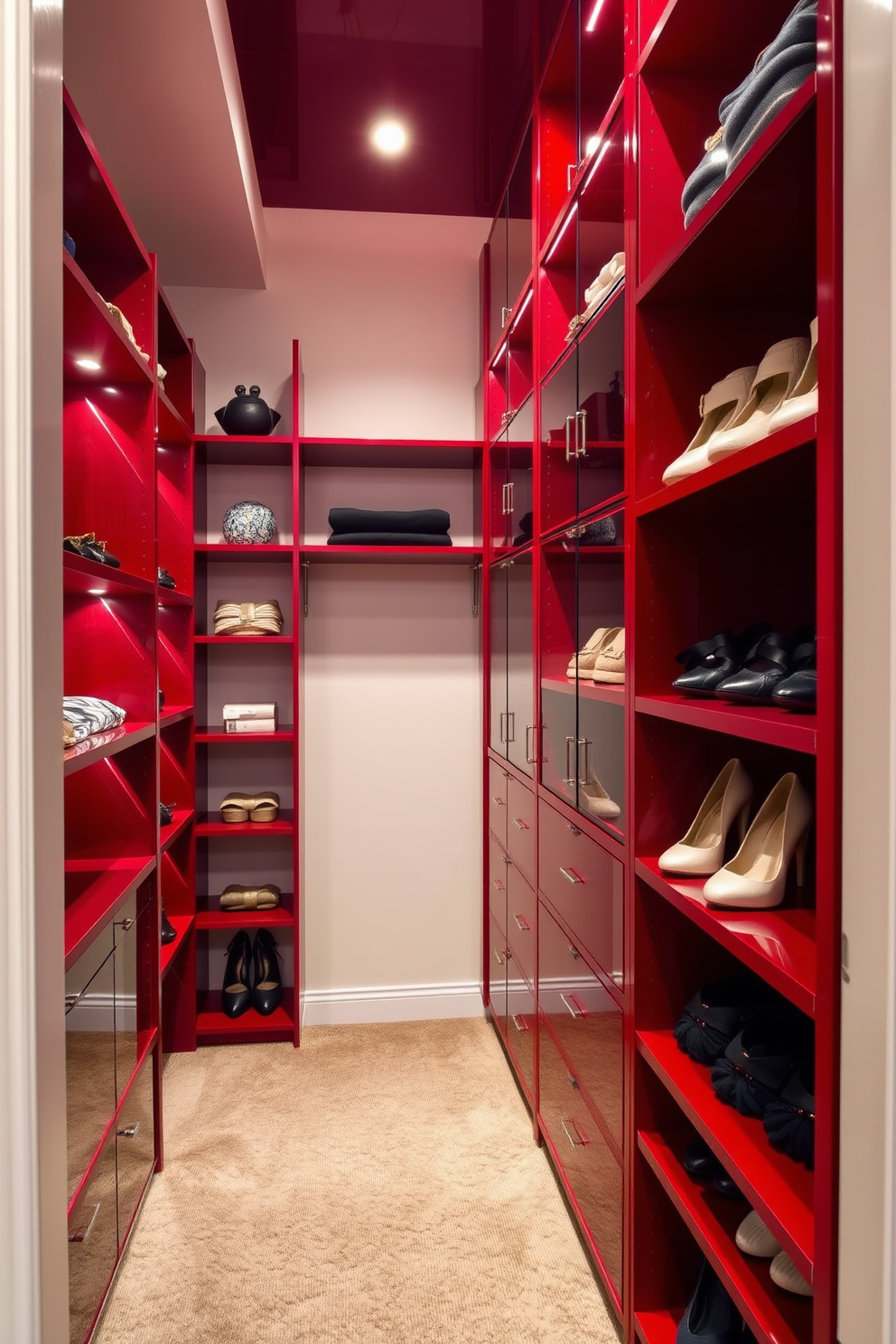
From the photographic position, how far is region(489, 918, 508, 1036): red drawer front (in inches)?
111

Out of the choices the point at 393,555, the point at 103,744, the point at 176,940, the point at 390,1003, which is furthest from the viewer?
the point at 390,1003

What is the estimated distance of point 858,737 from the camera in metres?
0.78

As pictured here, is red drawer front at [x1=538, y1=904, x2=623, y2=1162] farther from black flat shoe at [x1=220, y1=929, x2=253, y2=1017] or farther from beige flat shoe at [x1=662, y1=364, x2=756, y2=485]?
black flat shoe at [x1=220, y1=929, x2=253, y2=1017]

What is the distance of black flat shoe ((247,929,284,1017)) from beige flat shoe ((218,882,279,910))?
19cm

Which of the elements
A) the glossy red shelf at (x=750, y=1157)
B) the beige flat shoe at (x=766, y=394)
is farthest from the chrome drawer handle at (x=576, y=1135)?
the beige flat shoe at (x=766, y=394)

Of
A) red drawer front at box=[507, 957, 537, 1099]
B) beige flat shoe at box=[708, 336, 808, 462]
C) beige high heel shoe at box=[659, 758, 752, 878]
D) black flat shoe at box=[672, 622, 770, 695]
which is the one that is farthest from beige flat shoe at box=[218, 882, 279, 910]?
beige flat shoe at box=[708, 336, 808, 462]

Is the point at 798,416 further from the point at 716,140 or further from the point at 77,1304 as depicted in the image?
the point at 77,1304

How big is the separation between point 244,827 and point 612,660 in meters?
1.76

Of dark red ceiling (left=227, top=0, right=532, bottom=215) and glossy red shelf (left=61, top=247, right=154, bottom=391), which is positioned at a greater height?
dark red ceiling (left=227, top=0, right=532, bottom=215)

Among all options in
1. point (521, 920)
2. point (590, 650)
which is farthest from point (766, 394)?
point (521, 920)

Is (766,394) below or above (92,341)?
below

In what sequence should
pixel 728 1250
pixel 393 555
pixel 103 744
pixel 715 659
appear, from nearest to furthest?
pixel 728 1250, pixel 715 659, pixel 103 744, pixel 393 555

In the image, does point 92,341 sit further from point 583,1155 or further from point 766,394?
point 583,1155

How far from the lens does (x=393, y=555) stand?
9.96 ft
